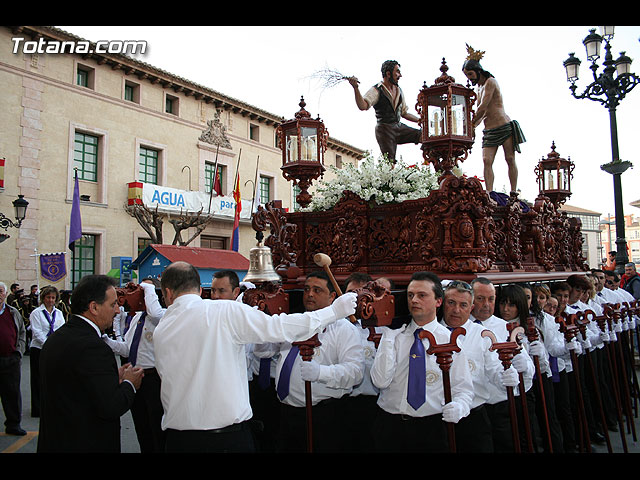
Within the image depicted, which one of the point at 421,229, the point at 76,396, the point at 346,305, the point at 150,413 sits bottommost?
the point at 150,413

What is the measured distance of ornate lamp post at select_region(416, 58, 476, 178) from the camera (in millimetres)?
4906

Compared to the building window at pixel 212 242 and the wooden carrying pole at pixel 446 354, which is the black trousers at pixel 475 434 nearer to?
the wooden carrying pole at pixel 446 354

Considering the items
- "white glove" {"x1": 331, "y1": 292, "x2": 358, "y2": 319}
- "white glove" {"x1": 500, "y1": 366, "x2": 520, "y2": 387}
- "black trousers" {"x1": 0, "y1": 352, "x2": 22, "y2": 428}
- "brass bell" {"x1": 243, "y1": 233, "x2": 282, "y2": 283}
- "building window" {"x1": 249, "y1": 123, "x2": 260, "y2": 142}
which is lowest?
"black trousers" {"x1": 0, "y1": 352, "x2": 22, "y2": 428}

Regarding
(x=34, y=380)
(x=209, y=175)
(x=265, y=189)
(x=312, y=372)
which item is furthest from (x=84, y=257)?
(x=312, y=372)

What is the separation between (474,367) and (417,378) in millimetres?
560

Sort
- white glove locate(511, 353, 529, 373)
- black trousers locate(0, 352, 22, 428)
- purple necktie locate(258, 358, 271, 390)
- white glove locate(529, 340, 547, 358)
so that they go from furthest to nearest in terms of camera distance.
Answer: black trousers locate(0, 352, 22, 428)
purple necktie locate(258, 358, 271, 390)
white glove locate(529, 340, 547, 358)
white glove locate(511, 353, 529, 373)

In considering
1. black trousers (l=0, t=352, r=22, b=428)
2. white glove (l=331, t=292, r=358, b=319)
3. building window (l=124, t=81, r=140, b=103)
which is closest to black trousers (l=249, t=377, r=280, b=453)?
white glove (l=331, t=292, r=358, b=319)

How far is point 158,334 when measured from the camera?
10.6 ft

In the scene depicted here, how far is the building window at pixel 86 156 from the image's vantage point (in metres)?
19.0

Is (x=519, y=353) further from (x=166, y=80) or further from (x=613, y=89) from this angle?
(x=166, y=80)

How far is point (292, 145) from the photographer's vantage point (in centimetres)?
587

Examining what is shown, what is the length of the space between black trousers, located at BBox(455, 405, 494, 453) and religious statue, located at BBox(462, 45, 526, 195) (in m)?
3.68

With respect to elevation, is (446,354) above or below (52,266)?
below

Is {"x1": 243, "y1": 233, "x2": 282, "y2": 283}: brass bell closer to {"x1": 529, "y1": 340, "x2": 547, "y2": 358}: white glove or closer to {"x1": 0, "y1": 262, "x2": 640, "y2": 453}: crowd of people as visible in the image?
{"x1": 0, "y1": 262, "x2": 640, "y2": 453}: crowd of people
